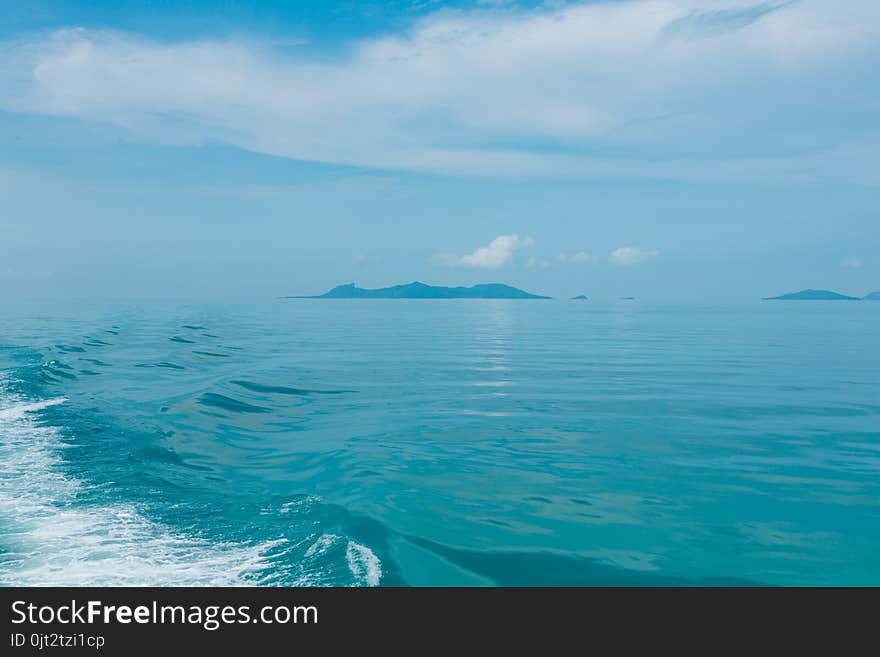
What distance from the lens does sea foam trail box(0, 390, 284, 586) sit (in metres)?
7.39

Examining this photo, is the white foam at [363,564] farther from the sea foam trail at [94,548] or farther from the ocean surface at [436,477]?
the sea foam trail at [94,548]

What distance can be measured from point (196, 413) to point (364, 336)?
30.0m

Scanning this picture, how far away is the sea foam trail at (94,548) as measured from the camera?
7.39 metres

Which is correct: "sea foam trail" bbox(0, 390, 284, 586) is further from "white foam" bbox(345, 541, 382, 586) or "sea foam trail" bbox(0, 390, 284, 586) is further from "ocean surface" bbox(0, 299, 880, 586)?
"white foam" bbox(345, 541, 382, 586)

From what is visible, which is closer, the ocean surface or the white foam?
the white foam

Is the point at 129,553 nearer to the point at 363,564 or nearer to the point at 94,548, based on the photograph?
the point at 94,548

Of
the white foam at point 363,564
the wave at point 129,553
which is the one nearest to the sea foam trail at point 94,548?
the wave at point 129,553

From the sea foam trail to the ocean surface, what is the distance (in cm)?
4

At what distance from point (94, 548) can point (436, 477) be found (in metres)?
5.66

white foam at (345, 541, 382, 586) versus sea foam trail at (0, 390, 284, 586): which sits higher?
white foam at (345, 541, 382, 586)

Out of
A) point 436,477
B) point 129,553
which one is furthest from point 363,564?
point 436,477

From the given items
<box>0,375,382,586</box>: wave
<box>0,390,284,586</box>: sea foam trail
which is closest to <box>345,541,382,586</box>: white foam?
<box>0,375,382,586</box>: wave

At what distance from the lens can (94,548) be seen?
823 cm
